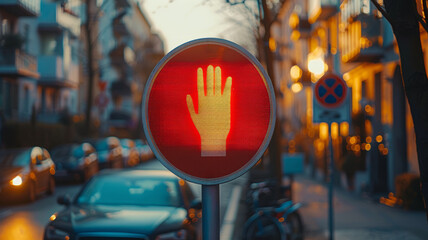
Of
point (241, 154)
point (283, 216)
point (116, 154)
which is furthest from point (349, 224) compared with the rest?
point (116, 154)

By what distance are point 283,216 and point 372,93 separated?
12117mm

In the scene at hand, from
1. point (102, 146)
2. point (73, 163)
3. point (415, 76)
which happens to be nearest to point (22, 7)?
point (102, 146)

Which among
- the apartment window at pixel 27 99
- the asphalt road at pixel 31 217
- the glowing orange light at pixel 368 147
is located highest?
the apartment window at pixel 27 99

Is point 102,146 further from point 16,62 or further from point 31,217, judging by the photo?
point 31,217

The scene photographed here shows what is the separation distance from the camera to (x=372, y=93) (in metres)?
21.6

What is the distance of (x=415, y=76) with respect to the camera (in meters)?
4.89

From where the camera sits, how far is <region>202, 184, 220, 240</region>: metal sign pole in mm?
2990

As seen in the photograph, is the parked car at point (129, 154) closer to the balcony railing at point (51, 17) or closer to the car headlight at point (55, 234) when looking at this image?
the balcony railing at point (51, 17)

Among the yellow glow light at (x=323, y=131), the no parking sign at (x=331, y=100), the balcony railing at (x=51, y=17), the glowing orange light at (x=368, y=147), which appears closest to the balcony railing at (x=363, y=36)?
the glowing orange light at (x=368, y=147)

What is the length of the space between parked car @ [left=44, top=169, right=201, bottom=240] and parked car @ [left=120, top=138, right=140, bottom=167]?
27590 mm

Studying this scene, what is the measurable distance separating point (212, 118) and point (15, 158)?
54.0ft

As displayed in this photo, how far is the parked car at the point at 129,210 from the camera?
7.24 meters

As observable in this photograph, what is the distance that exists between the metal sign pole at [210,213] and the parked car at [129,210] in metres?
4.21

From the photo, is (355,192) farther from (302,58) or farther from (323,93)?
(302,58)
